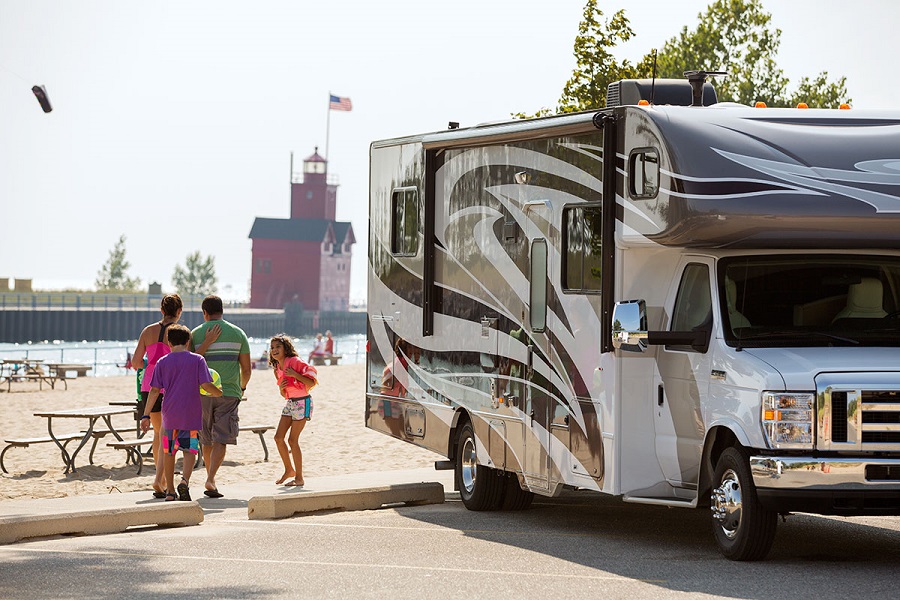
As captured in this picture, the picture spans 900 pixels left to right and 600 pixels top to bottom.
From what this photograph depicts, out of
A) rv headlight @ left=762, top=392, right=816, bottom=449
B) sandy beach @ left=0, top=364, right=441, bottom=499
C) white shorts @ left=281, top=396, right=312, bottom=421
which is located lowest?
sandy beach @ left=0, top=364, right=441, bottom=499

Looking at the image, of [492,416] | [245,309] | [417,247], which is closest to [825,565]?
[492,416]

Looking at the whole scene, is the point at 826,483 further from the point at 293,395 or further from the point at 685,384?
the point at 293,395

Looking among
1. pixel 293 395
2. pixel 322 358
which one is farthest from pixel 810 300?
pixel 322 358

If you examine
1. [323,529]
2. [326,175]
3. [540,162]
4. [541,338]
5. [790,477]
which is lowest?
[323,529]

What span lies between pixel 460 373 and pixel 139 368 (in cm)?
335

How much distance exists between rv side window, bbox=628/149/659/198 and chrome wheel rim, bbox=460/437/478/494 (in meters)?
3.77

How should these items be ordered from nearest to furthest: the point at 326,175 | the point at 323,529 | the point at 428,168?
the point at 323,529
the point at 428,168
the point at 326,175

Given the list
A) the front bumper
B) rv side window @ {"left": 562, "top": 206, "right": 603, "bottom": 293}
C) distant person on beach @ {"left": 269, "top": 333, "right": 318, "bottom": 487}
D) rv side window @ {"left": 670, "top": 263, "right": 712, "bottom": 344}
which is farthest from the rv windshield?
distant person on beach @ {"left": 269, "top": 333, "right": 318, "bottom": 487}

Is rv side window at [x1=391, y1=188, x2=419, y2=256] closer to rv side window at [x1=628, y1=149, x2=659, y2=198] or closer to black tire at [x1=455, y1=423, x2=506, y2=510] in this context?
black tire at [x1=455, y1=423, x2=506, y2=510]

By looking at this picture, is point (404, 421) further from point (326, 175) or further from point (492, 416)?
point (326, 175)

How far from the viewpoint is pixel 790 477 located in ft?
30.3

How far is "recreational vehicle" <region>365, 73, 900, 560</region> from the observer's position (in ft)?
30.7

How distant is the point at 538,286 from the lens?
12.1 metres

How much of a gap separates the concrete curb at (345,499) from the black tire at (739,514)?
4348 millimetres
